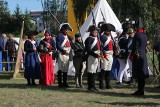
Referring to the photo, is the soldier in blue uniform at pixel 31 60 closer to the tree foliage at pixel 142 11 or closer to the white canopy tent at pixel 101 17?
the white canopy tent at pixel 101 17

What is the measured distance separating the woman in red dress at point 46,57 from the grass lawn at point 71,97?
78 cm

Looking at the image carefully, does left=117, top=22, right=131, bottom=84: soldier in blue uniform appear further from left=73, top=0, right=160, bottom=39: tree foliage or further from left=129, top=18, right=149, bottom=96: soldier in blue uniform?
left=73, top=0, right=160, bottom=39: tree foliage

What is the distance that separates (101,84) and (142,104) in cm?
282

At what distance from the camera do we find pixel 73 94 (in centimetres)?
1090

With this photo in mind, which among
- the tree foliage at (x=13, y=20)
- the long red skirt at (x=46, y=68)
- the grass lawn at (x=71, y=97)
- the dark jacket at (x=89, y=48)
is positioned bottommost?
the grass lawn at (x=71, y=97)

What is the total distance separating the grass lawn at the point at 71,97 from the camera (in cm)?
932

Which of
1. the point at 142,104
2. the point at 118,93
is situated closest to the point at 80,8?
the point at 118,93

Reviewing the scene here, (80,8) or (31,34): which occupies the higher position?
(80,8)

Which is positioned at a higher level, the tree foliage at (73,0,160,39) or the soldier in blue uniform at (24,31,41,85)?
the tree foliage at (73,0,160,39)

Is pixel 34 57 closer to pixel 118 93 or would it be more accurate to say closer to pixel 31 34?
pixel 31 34

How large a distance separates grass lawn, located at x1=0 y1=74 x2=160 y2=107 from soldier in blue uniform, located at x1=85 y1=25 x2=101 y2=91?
0.43m

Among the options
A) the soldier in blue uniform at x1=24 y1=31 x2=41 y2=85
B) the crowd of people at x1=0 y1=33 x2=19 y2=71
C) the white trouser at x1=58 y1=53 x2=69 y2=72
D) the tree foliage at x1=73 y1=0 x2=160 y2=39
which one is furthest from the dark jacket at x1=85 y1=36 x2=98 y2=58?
the crowd of people at x1=0 y1=33 x2=19 y2=71

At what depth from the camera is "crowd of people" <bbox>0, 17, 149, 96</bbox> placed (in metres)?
10.9

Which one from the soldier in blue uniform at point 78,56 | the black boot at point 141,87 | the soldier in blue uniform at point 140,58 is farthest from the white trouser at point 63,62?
the black boot at point 141,87
